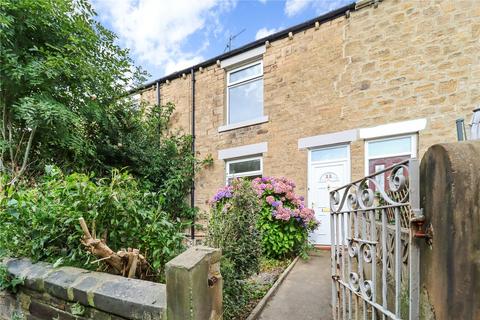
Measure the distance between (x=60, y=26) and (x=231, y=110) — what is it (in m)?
4.39

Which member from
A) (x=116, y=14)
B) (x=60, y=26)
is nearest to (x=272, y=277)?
(x=60, y=26)

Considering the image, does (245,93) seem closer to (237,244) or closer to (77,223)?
(237,244)

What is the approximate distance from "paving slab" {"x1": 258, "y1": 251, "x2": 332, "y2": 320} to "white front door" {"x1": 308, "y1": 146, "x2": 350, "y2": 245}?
1291 millimetres

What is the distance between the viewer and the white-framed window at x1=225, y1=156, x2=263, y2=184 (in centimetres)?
720

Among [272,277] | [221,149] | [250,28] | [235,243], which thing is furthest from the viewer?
[250,28]

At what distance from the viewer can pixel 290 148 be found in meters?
6.55

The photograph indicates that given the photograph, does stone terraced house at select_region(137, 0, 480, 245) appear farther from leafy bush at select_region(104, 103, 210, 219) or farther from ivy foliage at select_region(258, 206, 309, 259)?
ivy foliage at select_region(258, 206, 309, 259)

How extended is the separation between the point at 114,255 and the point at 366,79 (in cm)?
564

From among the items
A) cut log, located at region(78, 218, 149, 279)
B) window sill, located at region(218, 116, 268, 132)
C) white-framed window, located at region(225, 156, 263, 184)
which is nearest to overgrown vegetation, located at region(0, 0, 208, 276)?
cut log, located at region(78, 218, 149, 279)

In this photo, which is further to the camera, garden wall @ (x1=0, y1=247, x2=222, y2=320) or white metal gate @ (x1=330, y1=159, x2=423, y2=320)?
garden wall @ (x1=0, y1=247, x2=222, y2=320)

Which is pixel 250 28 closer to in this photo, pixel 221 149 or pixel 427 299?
pixel 221 149

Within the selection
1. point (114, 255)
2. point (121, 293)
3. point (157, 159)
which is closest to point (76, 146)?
point (157, 159)

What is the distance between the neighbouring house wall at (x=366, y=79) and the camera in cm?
484

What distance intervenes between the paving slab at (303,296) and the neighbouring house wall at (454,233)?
7.29 feet
